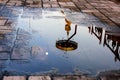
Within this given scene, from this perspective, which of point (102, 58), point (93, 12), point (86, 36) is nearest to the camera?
point (102, 58)

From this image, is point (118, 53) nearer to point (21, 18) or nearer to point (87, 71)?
point (87, 71)

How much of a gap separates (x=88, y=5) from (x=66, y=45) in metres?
5.40

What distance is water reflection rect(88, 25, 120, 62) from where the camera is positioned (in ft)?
17.8

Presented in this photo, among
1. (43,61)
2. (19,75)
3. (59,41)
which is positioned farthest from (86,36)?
(19,75)

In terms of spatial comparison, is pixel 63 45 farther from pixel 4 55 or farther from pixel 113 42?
pixel 4 55

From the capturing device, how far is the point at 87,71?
433 cm

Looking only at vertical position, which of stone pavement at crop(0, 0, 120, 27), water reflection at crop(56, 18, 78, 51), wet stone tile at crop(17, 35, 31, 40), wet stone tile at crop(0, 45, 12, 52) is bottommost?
stone pavement at crop(0, 0, 120, 27)

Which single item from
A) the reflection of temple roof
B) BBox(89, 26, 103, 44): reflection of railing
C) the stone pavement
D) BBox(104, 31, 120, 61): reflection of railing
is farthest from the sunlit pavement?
BBox(104, 31, 120, 61): reflection of railing

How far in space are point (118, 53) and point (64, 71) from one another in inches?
58.0

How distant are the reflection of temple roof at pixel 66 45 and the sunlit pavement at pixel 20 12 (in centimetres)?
50

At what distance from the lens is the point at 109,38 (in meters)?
6.19

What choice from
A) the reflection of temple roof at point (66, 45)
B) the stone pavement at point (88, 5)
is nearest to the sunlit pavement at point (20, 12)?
the stone pavement at point (88, 5)

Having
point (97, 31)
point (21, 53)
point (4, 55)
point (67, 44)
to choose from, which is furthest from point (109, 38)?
point (4, 55)

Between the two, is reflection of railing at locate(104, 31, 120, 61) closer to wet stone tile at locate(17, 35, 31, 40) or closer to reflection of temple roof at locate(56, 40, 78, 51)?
reflection of temple roof at locate(56, 40, 78, 51)
